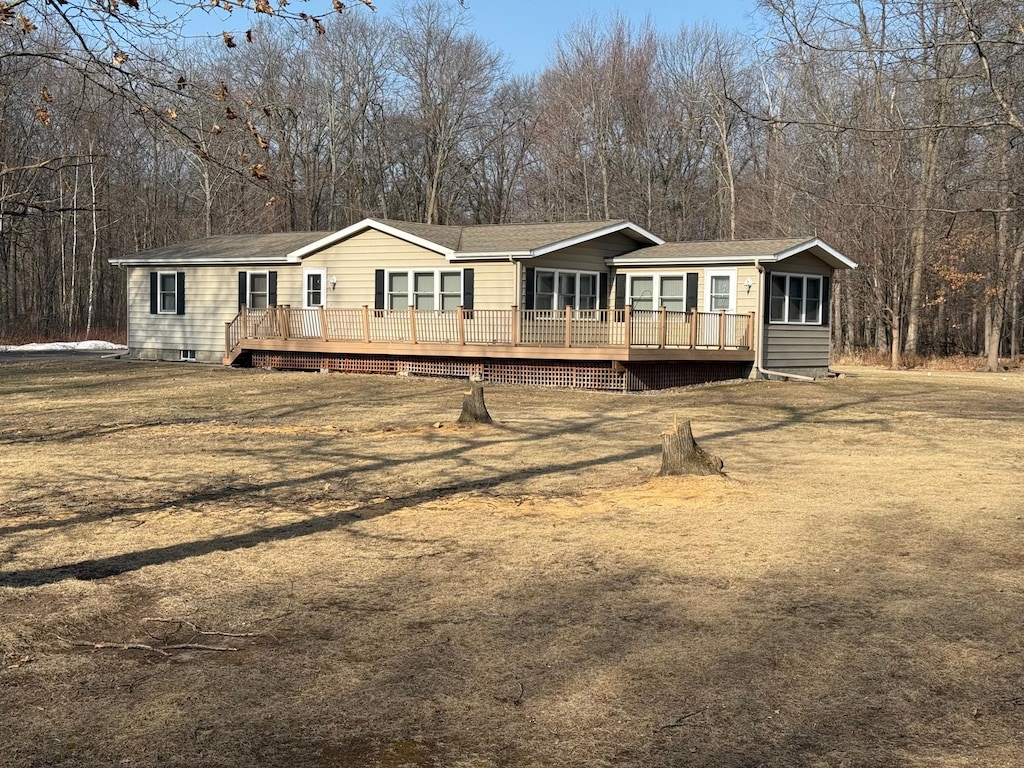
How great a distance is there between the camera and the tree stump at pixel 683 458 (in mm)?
9914

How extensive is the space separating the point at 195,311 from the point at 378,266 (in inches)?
272

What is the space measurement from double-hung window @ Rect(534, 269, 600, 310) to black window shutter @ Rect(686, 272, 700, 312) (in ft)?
7.55

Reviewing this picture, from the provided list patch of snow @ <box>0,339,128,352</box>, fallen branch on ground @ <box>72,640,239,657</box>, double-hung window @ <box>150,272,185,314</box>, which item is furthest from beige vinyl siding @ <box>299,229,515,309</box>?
fallen branch on ground @ <box>72,640,239,657</box>

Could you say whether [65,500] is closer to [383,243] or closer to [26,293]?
[383,243]

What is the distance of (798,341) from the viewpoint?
81.7 feet

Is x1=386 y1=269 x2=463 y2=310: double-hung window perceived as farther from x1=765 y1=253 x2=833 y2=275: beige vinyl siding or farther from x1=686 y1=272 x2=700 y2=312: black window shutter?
x1=765 y1=253 x2=833 y2=275: beige vinyl siding

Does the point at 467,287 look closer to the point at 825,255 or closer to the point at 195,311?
the point at 825,255

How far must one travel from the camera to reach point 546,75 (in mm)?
51062

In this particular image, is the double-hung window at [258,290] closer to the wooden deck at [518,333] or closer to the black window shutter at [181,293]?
the wooden deck at [518,333]

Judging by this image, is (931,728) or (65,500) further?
(65,500)

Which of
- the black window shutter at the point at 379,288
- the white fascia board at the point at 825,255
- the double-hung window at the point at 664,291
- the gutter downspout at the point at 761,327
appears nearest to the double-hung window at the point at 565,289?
the double-hung window at the point at 664,291

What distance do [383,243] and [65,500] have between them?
1661 centimetres

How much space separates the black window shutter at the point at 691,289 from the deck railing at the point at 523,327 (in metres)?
1.48

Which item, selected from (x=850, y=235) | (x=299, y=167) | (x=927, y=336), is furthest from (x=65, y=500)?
(x=299, y=167)
